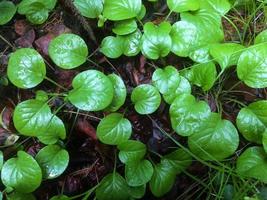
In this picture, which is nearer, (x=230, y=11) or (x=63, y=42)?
(x=63, y=42)

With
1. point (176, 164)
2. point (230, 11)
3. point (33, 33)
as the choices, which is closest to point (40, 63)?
point (33, 33)

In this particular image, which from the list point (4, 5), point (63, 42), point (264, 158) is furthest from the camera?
point (4, 5)

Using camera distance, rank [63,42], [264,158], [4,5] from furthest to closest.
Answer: [4,5] < [63,42] < [264,158]

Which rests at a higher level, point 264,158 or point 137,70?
point 137,70

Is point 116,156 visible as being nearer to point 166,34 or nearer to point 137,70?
point 137,70

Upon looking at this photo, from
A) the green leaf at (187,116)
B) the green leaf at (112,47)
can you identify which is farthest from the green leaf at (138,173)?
the green leaf at (112,47)

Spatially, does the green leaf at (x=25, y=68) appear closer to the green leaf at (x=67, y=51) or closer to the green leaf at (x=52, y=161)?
the green leaf at (x=67, y=51)

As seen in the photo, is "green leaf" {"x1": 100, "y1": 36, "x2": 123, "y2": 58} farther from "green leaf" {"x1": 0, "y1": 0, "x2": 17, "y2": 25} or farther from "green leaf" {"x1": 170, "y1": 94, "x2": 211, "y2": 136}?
"green leaf" {"x1": 0, "y1": 0, "x2": 17, "y2": 25}
